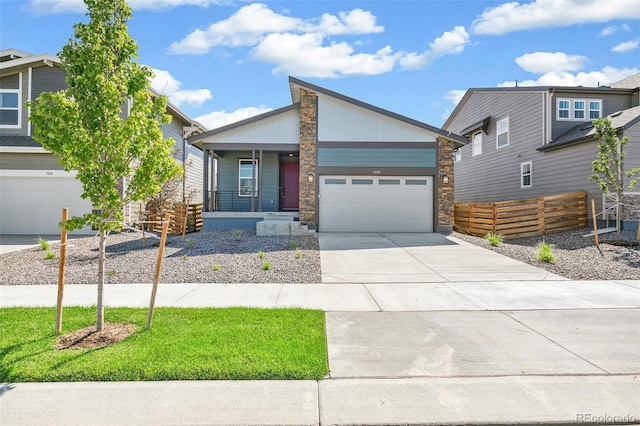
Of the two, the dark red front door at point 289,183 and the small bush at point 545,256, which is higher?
the dark red front door at point 289,183

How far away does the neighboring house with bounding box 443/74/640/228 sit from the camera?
14625 millimetres

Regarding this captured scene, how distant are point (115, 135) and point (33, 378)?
8.28 ft

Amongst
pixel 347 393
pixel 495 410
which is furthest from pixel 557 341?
pixel 347 393

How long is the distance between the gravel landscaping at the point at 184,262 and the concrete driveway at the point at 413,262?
2.02 feet

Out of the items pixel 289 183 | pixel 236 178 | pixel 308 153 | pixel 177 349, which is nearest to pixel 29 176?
pixel 236 178

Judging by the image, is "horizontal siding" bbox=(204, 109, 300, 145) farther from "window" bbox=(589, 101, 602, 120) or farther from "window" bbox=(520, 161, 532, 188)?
"window" bbox=(589, 101, 602, 120)

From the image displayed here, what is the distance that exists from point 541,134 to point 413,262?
12022mm

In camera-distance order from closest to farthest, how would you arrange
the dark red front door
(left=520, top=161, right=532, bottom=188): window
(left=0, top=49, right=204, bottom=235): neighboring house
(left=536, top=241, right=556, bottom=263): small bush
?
(left=536, top=241, right=556, bottom=263): small bush < (left=0, top=49, right=204, bottom=235): neighboring house < the dark red front door < (left=520, top=161, right=532, bottom=188): window

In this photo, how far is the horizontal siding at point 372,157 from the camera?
14.5 m

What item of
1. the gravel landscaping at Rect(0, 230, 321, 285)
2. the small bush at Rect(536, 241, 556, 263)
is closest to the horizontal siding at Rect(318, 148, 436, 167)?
the gravel landscaping at Rect(0, 230, 321, 285)

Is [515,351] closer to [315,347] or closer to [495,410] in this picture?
[495,410]

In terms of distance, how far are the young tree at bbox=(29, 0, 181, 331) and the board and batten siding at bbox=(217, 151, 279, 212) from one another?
11.8 meters

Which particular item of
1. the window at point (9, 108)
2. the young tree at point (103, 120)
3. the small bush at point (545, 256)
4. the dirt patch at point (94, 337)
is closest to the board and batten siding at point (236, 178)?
the window at point (9, 108)

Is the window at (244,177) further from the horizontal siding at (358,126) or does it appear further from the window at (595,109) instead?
the window at (595,109)
